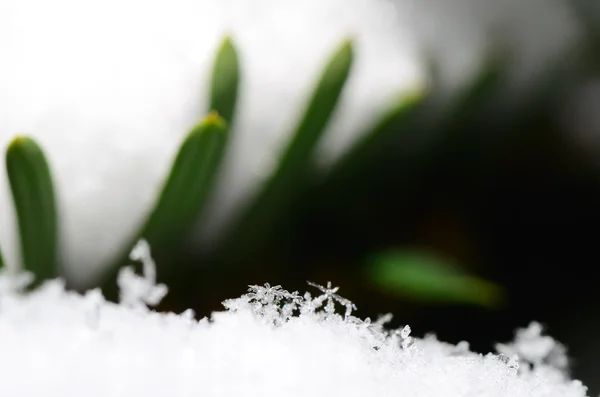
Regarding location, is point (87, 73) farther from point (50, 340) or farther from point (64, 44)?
point (50, 340)

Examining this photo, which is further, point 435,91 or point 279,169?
point 435,91

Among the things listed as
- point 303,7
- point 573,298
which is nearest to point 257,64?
point 303,7

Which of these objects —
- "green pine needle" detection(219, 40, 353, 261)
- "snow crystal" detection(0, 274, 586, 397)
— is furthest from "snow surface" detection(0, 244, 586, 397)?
"green pine needle" detection(219, 40, 353, 261)

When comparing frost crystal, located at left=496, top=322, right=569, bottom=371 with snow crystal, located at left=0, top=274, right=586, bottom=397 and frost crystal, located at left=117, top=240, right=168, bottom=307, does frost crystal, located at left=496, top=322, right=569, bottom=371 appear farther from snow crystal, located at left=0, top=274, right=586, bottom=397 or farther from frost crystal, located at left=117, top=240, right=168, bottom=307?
frost crystal, located at left=117, top=240, right=168, bottom=307

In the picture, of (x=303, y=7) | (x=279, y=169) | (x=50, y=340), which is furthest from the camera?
(x=303, y=7)

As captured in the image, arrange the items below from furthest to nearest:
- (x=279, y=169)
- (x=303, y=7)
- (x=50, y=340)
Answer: (x=303, y=7) → (x=279, y=169) → (x=50, y=340)

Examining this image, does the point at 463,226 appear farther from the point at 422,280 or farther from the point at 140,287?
the point at 140,287

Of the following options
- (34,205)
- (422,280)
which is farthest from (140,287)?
(422,280)
